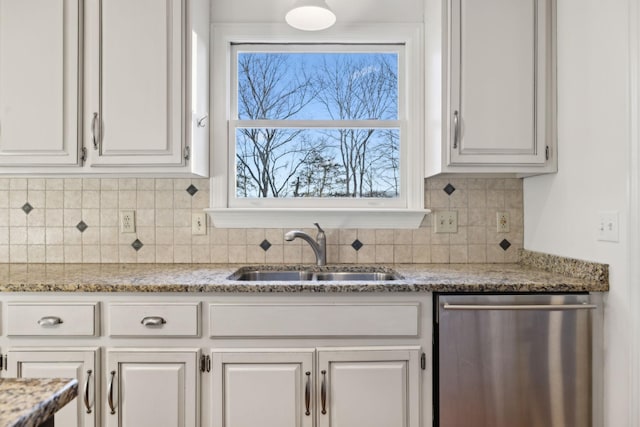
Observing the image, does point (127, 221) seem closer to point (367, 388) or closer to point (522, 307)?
point (367, 388)

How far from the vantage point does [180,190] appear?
2.11 m

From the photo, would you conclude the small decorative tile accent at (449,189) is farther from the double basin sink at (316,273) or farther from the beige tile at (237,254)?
the beige tile at (237,254)

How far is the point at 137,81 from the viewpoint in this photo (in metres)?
1.75

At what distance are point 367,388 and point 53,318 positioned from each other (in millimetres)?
1265

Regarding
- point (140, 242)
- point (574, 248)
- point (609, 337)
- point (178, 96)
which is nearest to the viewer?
point (609, 337)

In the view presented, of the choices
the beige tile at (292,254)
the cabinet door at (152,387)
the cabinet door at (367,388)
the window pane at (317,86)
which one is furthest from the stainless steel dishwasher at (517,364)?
the window pane at (317,86)

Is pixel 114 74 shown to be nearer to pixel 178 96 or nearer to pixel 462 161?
pixel 178 96

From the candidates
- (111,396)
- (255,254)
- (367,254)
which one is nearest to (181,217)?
(255,254)

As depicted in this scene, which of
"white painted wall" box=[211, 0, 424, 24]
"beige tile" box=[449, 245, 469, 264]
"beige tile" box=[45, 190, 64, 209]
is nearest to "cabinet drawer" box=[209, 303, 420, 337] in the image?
"beige tile" box=[449, 245, 469, 264]

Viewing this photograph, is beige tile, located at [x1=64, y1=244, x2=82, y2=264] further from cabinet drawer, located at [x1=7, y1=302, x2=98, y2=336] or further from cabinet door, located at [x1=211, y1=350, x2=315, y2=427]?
cabinet door, located at [x1=211, y1=350, x2=315, y2=427]

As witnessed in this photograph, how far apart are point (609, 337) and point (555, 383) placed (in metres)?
0.27

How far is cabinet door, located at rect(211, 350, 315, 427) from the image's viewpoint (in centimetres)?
149

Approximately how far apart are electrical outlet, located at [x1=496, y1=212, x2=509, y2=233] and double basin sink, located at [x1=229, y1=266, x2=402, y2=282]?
2.23ft

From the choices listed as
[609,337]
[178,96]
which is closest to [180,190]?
[178,96]
